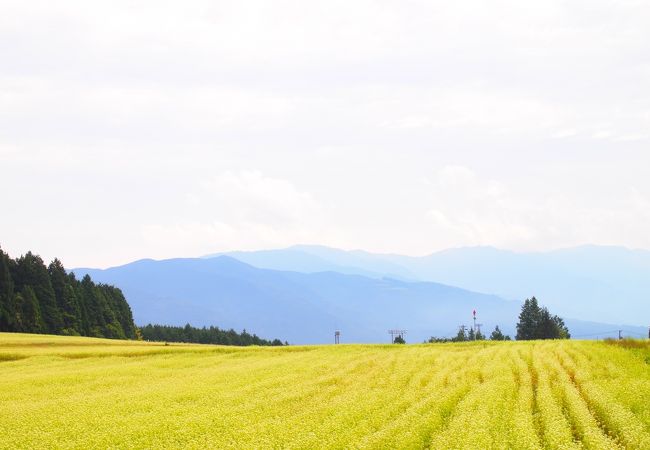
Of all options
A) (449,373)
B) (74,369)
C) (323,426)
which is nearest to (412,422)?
(323,426)

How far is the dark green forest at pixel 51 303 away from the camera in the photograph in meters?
113

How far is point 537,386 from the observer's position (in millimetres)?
35125

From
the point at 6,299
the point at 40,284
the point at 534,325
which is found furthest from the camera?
the point at 534,325

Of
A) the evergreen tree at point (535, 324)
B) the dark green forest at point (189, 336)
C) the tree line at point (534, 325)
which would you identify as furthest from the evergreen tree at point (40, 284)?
the evergreen tree at point (535, 324)

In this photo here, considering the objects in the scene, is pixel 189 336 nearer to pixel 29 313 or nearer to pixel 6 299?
pixel 29 313

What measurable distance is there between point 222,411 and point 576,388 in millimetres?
19872

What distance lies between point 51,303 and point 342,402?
106275mm

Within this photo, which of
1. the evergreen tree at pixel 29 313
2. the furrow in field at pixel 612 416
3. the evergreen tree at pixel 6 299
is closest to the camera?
the furrow in field at pixel 612 416

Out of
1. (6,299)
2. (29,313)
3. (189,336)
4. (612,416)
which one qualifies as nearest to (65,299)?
(29,313)

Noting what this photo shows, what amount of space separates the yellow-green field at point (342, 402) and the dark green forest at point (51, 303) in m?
65.7

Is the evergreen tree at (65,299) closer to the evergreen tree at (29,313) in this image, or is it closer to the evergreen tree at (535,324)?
the evergreen tree at (29,313)

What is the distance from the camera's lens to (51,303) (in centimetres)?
12150

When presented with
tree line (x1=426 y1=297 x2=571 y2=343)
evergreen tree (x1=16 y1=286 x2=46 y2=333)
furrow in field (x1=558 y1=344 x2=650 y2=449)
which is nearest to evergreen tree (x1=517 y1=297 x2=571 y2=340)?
tree line (x1=426 y1=297 x2=571 y2=343)

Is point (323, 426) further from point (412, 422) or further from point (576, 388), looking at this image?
point (576, 388)
